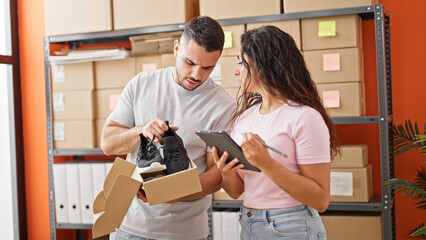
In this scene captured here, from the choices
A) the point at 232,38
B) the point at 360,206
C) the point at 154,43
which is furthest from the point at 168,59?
the point at 360,206

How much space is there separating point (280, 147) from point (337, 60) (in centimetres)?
144

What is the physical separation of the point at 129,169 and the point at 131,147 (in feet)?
0.46

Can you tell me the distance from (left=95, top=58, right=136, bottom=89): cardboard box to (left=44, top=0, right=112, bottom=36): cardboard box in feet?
0.71

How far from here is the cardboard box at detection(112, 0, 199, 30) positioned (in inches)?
118

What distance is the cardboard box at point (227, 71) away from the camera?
9.49 ft

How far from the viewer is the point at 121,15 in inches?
122

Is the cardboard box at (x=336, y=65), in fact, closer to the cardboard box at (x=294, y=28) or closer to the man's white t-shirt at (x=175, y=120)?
the cardboard box at (x=294, y=28)

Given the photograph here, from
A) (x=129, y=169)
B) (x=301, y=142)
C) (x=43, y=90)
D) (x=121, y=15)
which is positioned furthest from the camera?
(x=43, y=90)

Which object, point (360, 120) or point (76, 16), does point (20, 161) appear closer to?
point (76, 16)

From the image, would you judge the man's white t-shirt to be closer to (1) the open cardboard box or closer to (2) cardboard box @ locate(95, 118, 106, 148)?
(1) the open cardboard box

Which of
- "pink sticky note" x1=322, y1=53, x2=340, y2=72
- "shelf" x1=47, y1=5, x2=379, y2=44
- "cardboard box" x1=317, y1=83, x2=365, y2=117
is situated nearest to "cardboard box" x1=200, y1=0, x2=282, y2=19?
"shelf" x1=47, y1=5, x2=379, y2=44

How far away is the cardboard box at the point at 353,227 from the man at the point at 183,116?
122 cm

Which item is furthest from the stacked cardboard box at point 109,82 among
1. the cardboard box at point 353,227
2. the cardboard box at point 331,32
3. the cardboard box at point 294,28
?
the cardboard box at point 353,227

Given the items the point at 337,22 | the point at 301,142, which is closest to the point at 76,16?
the point at 337,22
